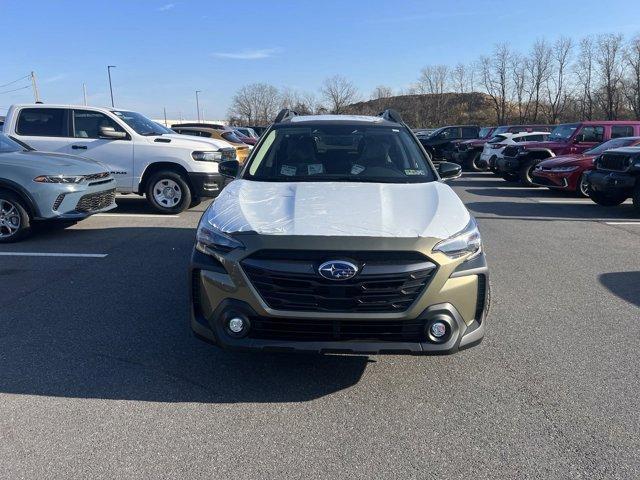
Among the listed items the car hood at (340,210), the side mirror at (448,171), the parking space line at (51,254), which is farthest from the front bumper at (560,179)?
the parking space line at (51,254)

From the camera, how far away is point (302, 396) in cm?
332

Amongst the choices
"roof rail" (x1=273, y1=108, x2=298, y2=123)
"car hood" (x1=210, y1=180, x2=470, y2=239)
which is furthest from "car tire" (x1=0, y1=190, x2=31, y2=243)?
"car hood" (x1=210, y1=180, x2=470, y2=239)

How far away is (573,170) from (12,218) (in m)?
11.7

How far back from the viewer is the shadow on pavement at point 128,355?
3380 millimetres

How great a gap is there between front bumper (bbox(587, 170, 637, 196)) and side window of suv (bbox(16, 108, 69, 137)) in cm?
1039

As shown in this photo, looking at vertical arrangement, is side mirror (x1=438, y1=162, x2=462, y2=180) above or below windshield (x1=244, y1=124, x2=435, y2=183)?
below

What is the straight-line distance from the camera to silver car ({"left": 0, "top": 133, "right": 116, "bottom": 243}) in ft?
23.2

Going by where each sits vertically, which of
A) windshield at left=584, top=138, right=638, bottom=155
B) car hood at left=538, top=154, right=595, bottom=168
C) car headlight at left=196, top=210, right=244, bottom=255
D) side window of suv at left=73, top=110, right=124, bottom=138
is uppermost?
side window of suv at left=73, top=110, right=124, bottom=138

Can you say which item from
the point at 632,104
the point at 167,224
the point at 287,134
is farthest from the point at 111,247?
the point at 632,104

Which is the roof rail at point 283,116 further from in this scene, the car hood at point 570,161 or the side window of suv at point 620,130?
the side window of suv at point 620,130

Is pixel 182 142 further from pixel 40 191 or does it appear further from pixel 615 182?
pixel 615 182

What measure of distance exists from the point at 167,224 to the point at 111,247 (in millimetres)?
1763

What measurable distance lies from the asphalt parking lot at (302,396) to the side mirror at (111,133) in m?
4.37

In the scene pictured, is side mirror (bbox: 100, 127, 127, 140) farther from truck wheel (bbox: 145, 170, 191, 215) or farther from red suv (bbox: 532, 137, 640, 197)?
red suv (bbox: 532, 137, 640, 197)
